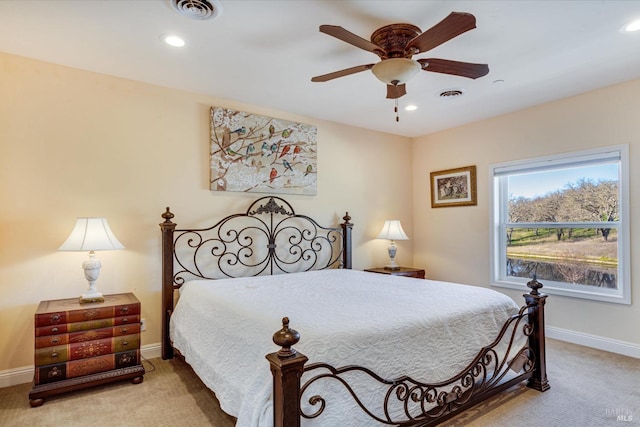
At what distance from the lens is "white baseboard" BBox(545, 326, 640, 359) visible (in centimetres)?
315

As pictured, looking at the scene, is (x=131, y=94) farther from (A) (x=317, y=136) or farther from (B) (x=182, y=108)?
(A) (x=317, y=136)

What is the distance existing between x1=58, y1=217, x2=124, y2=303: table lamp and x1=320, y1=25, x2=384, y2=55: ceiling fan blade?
2.15 meters

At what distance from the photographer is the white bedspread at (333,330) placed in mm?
1602

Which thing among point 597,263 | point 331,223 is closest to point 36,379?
point 331,223

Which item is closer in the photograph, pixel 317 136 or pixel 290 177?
pixel 290 177

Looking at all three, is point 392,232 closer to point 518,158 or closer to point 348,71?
point 518,158

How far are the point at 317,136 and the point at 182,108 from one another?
1550 millimetres

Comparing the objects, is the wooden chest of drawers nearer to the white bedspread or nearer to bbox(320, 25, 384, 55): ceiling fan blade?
the white bedspread

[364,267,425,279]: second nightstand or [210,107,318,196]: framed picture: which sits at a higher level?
[210,107,318,196]: framed picture

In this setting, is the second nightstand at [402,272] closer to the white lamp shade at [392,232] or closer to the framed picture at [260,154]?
the white lamp shade at [392,232]

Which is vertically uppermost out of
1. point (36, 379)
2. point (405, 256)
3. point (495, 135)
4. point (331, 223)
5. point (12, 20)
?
point (12, 20)

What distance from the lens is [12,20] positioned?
87.4 inches

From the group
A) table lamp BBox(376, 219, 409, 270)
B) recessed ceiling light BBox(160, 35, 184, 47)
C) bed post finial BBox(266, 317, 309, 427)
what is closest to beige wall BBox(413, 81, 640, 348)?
table lamp BBox(376, 219, 409, 270)

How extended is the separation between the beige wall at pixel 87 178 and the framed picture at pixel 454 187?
245cm
